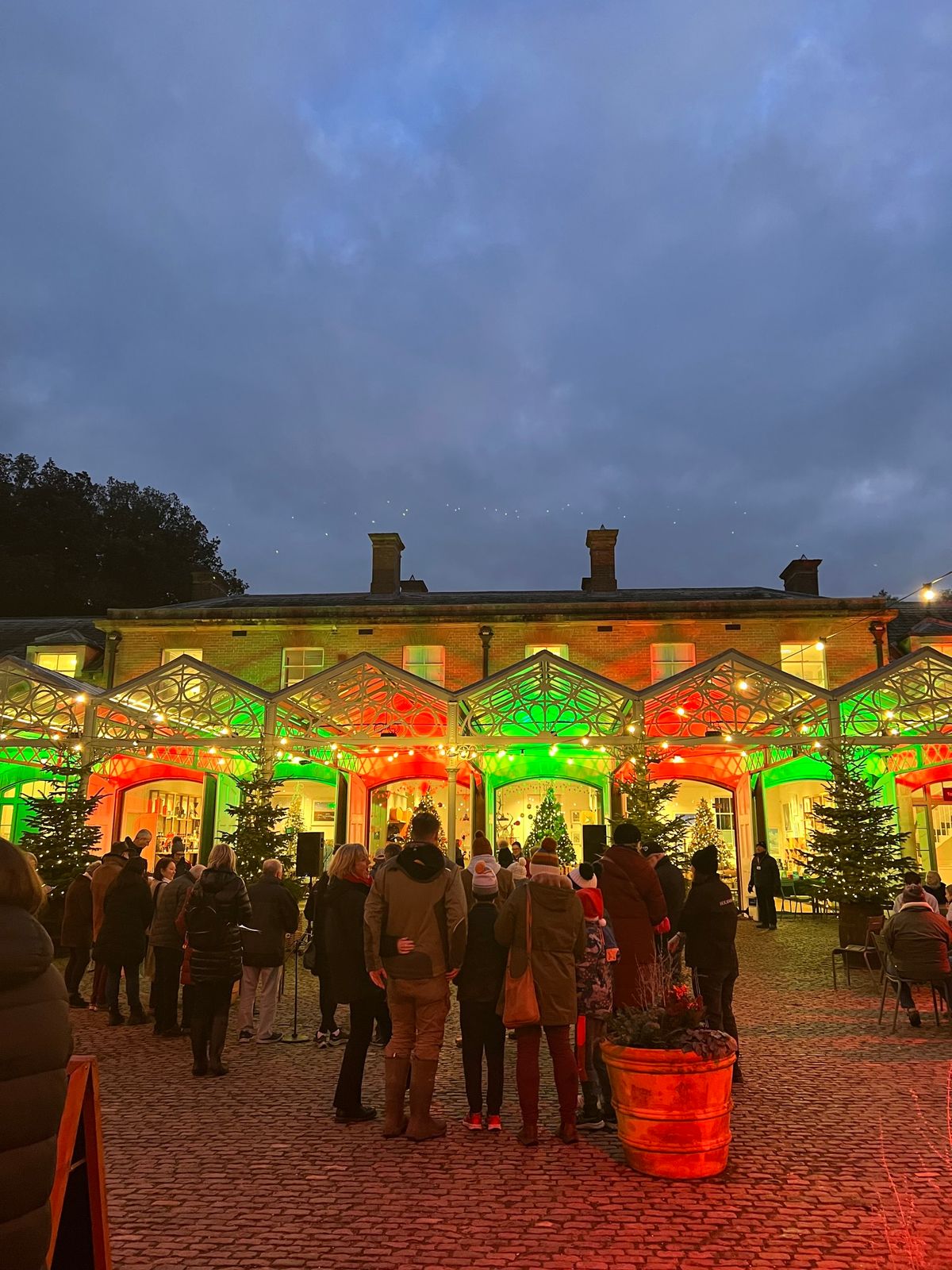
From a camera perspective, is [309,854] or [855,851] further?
[309,854]

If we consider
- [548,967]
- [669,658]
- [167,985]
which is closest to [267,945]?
[167,985]

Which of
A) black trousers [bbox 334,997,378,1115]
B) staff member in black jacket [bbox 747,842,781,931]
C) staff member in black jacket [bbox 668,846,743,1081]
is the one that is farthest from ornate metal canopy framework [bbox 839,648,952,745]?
black trousers [bbox 334,997,378,1115]

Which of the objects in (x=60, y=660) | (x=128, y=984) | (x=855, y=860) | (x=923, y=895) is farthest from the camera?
(x=60, y=660)

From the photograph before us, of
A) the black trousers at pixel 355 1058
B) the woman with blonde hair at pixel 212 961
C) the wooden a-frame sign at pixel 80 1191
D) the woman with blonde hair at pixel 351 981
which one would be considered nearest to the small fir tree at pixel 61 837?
the woman with blonde hair at pixel 212 961

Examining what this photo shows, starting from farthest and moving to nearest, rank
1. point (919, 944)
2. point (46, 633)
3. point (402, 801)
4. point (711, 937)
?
1. point (46, 633)
2. point (402, 801)
3. point (919, 944)
4. point (711, 937)

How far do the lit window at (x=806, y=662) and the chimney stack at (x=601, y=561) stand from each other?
5.46 metres

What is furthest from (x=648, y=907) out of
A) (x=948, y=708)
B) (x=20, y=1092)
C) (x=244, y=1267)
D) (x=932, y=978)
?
(x=948, y=708)

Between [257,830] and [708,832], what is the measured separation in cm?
1033

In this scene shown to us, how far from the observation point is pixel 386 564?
24.9 meters

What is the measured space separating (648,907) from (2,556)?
3910 centimetres

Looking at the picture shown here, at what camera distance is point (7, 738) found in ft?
50.7

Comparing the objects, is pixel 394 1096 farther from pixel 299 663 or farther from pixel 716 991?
Result: pixel 299 663

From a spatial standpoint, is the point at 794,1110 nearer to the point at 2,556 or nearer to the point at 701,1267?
the point at 701,1267

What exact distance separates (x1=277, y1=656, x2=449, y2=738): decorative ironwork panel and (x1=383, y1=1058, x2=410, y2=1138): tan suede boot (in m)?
9.98
